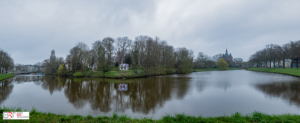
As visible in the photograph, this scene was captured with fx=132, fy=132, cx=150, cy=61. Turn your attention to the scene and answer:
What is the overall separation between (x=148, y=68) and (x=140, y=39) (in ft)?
24.6

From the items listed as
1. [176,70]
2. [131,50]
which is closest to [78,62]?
[131,50]

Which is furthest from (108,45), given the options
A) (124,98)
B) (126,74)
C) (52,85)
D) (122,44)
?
(124,98)

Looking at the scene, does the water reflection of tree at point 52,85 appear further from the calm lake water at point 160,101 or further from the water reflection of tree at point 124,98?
the water reflection of tree at point 124,98

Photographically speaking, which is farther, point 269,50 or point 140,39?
point 269,50

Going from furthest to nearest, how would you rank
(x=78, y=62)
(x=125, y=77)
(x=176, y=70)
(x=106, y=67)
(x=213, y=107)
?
(x=176, y=70) < (x=78, y=62) < (x=106, y=67) < (x=125, y=77) < (x=213, y=107)

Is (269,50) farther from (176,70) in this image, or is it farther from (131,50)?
(131,50)

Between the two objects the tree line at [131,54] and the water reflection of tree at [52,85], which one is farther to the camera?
the tree line at [131,54]

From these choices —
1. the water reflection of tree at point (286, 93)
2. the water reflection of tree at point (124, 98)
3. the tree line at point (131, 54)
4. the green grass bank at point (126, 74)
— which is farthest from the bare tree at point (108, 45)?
the water reflection of tree at point (286, 93)

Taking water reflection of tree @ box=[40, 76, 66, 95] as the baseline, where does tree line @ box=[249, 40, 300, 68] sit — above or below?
above

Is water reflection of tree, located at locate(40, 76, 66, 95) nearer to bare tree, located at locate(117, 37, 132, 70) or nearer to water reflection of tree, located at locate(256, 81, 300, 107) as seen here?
bare tree, located at locate(117, 37, 132, 70)

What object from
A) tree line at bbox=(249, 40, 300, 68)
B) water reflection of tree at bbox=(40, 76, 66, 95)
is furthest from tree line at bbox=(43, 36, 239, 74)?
tree line at bbox=(249, 40, 300, 68)

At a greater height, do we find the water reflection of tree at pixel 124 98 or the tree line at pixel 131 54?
the tree line at pixel 131 54

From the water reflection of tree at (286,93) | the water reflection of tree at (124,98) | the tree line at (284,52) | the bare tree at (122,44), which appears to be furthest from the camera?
the bare tree at (122,44)

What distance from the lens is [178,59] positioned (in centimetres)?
4031
